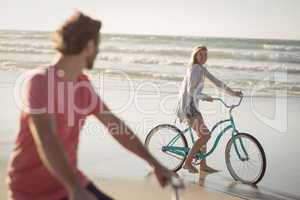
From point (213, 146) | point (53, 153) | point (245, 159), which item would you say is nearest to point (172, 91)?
point (213, 146)

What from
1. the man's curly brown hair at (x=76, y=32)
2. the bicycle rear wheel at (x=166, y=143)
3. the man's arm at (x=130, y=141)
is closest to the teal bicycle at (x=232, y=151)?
the bicycle rear wheel at (x=166, y=143)

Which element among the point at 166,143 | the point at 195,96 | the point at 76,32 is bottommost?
the point at 166,143

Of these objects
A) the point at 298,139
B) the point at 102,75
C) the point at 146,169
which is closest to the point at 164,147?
the point at 146,169

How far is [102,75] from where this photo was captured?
1549 centimetres

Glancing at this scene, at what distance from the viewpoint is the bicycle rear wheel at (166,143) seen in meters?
6.20

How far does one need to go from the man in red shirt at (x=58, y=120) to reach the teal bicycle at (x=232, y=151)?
3.55m

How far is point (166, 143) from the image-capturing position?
6.56 meters

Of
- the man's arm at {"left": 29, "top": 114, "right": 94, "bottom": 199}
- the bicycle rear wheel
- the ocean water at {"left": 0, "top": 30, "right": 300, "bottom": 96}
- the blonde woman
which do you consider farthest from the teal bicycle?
the ocean water at {"left": 0, "top": 30, "right": 300, "bottom": 96}

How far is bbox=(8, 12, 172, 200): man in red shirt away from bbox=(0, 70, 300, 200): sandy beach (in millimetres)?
2882

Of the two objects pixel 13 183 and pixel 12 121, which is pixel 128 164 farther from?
pixel 13 183

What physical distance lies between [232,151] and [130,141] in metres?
3.69

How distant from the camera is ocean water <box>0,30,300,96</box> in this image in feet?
49.8

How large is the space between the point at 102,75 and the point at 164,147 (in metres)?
9.41

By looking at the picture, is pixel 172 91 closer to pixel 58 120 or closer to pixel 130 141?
pixel 130 141
